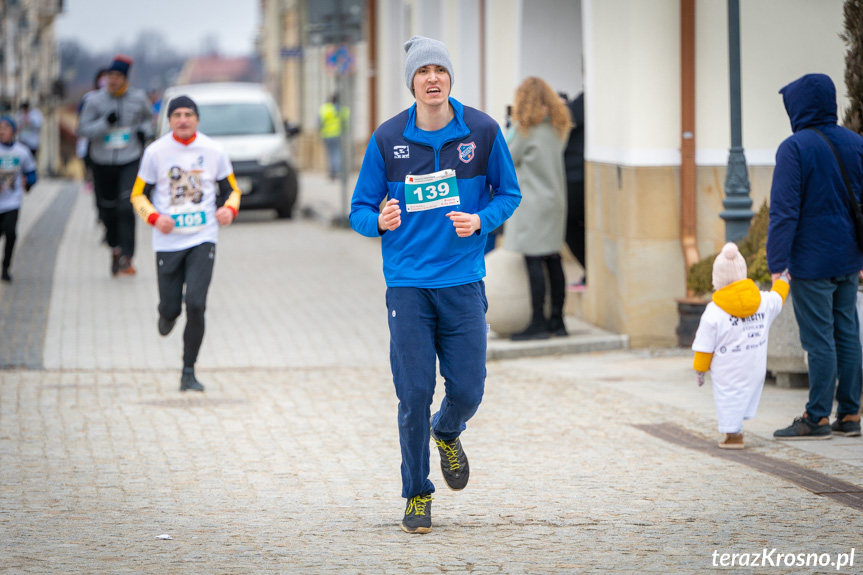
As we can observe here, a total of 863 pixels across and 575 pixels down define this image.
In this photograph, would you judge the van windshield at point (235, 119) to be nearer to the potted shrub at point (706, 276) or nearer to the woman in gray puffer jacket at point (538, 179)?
the woman in gray puffer jacket at point (538, 179)

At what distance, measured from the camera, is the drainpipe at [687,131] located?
10.9 m

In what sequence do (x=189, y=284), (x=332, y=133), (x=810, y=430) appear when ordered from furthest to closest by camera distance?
(x=332, y=133) < (x=189, y=284) < (x=810, y=430)

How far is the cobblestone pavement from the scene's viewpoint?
543 cm

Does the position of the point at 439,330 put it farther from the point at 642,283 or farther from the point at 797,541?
the point at 642,283

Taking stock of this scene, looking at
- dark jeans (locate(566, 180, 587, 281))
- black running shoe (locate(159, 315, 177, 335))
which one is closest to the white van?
dark jeans (locate(566, 180, 587, 281))

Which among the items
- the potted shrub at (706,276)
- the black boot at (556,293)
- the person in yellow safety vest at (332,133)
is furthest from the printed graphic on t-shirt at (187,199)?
the person in yellow safety vest at (332,133)

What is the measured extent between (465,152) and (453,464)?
1.30m

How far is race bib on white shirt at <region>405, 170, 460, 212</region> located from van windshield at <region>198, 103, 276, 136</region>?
679 inches

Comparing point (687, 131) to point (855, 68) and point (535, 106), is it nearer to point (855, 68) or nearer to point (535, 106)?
point (535, 106)

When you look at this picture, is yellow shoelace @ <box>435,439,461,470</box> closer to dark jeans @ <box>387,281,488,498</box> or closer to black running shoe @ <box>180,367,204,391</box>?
dark jeans @ <box>387,281,488,498</box>

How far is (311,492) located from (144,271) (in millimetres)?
9732

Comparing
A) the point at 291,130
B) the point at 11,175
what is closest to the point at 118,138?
the point at 11,175

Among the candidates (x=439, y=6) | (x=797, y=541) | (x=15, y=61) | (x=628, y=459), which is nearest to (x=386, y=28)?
(x=439, y=6)

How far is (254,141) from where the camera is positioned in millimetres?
22203
